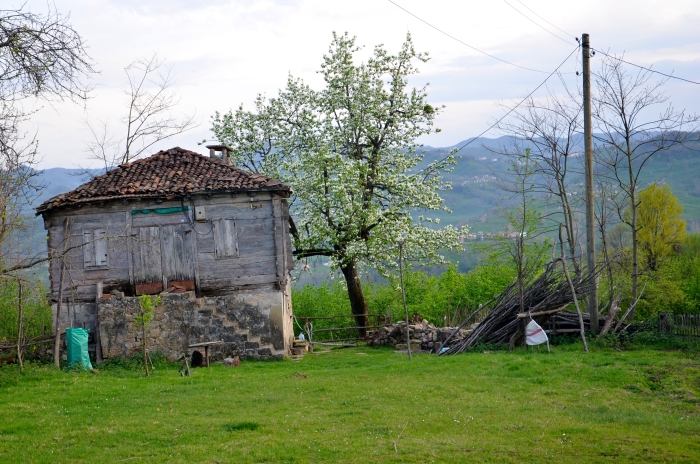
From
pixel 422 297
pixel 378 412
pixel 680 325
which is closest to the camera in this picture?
pixel 378 412

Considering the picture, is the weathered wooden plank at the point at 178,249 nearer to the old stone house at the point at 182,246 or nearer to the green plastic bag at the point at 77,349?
the old stone house at the point at 182,246

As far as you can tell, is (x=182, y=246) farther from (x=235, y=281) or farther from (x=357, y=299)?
(x=357, y=299)

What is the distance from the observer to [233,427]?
11.4m

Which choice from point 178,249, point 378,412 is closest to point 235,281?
point 178,249

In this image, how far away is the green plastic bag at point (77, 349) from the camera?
19719 mm

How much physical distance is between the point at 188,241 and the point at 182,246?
27 centimetres

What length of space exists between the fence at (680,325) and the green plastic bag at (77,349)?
56.1 ft

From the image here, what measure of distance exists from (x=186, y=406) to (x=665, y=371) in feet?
35.5

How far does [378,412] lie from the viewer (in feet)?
40.4

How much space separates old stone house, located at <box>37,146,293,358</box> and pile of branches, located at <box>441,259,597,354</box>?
6578 mm

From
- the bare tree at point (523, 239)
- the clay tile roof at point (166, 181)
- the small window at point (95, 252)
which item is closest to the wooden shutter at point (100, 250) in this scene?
the small window at point (95, 252)

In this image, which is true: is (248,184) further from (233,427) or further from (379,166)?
(233,427)

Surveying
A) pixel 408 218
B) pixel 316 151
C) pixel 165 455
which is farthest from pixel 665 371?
pixel 316 151

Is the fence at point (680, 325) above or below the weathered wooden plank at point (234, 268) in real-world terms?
below
